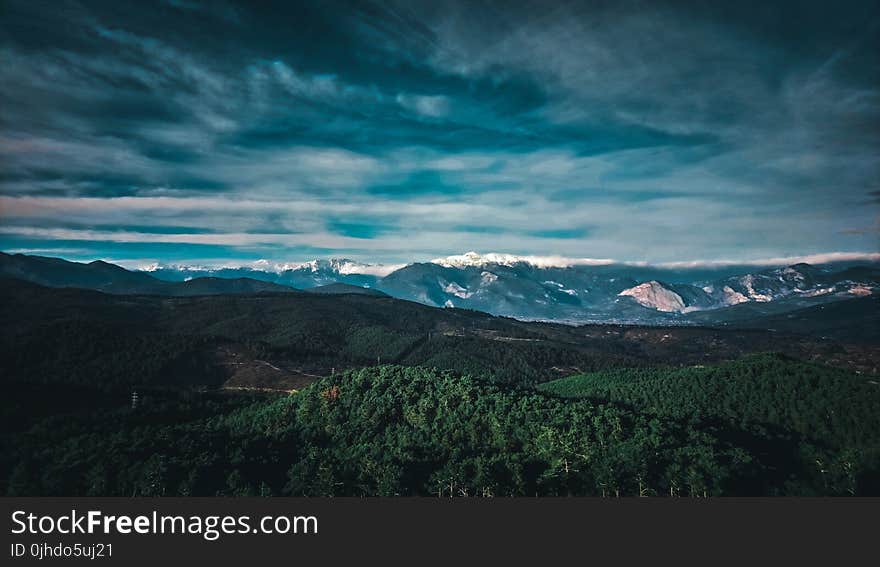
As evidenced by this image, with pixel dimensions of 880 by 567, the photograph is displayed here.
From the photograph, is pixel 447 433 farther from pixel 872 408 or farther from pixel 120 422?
pixel 872 408

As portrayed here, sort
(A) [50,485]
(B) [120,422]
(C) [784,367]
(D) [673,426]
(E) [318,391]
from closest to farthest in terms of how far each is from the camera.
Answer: (A) [50,485] < (D) [673,426] < (E) [318,391] < (B) [120,422] < (C) [784,367]

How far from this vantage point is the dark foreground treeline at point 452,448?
8625cm

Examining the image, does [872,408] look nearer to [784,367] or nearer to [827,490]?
[784,367]

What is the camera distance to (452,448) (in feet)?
340

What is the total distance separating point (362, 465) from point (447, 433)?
23.7 m

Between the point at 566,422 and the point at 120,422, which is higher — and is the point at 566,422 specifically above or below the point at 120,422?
above

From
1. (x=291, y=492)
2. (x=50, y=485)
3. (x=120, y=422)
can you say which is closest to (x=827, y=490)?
(x=291, y=492)

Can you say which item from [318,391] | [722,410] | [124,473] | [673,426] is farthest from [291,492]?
[722,410]

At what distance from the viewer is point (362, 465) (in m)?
93.1

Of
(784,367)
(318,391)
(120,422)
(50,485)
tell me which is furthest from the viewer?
(784,367)

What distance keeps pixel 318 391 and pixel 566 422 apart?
6658cm

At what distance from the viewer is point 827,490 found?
9438cm

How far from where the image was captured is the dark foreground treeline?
8625 cm

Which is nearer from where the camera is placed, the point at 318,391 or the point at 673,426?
the point at 673,426
